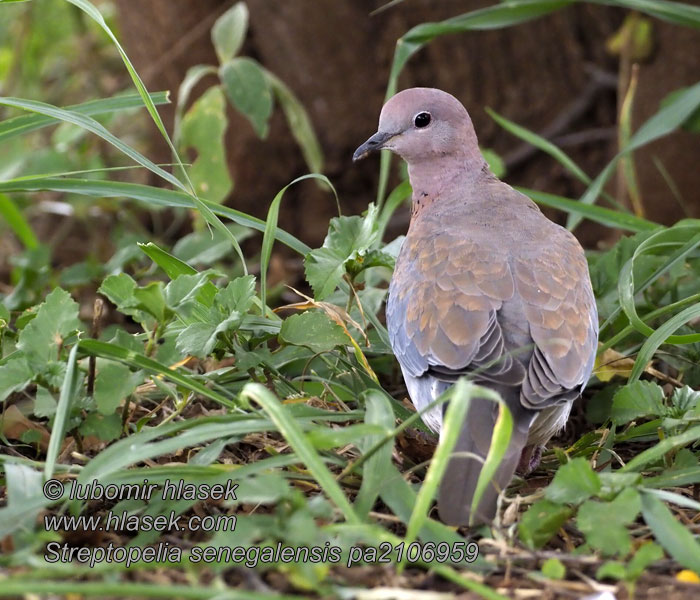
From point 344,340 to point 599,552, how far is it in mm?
971

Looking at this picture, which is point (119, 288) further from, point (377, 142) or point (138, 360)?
point (377, 142)

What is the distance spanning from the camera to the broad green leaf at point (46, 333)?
8.35 feet

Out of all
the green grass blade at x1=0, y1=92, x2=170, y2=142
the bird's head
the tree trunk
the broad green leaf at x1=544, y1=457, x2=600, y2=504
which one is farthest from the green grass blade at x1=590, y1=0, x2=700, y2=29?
the broad green leaf at x1=544, y1=457, x2=600, y2=504

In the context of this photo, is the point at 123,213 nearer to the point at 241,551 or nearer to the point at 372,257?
the point at 372,257

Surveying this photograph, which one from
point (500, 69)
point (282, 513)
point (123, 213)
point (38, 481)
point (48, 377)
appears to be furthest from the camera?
point (500, 69)

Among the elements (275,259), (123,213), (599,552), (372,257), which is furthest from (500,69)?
(599,552)

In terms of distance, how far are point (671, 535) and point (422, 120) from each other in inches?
81.5

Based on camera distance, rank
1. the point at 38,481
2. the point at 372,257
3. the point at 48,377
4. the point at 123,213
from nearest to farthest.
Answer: the point at 38,481
the point at 48,377
the point at 372,257
the point at 123,213

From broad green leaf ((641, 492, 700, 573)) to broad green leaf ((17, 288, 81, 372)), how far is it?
155 cm

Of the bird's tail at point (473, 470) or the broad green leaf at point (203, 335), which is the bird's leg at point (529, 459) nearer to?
the bird's tail at point (473, 470)

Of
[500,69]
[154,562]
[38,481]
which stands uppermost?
[500,69]

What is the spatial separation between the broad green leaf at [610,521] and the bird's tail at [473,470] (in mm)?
257

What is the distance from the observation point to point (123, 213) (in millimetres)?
5223

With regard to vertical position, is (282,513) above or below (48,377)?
below
